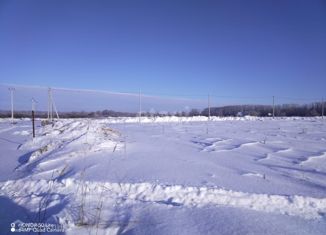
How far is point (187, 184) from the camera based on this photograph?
13.5 ft

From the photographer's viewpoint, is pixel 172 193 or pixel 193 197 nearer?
pixel 193 197

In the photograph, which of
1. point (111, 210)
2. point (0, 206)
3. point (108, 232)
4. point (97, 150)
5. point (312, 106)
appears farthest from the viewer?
point (312, 106)

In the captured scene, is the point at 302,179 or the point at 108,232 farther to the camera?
the point at 302,179

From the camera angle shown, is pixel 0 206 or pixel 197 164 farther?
pixel 197 164

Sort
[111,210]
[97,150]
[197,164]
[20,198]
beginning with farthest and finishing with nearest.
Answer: [97,150], [197,164], [20,198], [111,210]

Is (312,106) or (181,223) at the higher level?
(312,106)

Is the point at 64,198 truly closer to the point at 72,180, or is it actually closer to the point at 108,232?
the point at 72,180

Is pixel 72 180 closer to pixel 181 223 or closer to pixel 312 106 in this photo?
pixel 181 223

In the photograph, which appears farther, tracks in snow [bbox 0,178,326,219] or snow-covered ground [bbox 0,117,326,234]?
tracks in snow [bbox 0,178,326,219]

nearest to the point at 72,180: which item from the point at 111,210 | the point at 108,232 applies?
the point at 111,210

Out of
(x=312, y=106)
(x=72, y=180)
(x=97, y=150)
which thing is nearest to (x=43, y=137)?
(x=97, y=150)

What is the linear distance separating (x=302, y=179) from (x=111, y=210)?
10.6 feet

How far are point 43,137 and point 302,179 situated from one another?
28.2 feet

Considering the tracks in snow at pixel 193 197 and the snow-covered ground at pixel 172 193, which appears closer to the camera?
the snow-covered ground at pixel 172 193
